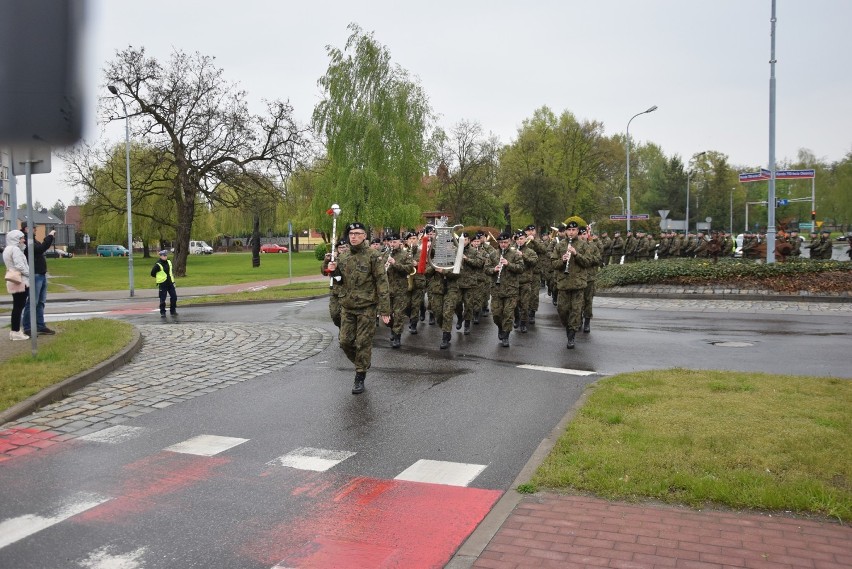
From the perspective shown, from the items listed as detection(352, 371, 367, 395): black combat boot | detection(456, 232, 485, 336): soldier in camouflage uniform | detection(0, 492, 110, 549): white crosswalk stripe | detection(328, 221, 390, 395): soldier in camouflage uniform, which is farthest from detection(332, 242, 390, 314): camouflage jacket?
detection(456, 232, 485, 336): soldier in camouflage uniform

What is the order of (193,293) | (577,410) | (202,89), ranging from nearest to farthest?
(577,410)
(193,293)
(202,89)

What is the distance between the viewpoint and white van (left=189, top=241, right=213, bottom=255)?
3720 inches

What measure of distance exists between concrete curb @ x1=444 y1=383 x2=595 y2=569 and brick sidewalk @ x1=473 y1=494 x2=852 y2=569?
50 millimetres

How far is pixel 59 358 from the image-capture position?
9.83m

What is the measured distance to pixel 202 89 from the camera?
3809 centimetres

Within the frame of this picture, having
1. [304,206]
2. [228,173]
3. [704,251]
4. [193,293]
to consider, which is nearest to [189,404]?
[193,293]

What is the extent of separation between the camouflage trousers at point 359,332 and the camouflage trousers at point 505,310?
394 cm

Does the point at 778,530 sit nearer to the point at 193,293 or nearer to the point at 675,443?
the point at 675,443

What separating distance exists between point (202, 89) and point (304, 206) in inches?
1044

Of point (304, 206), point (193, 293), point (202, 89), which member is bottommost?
point (193, 293)

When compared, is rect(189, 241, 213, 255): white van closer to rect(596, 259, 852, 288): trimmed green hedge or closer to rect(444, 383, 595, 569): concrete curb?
rect(596, 259, 852, 288): trimmed green hedge

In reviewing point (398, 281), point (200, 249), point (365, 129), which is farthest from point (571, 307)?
point (200, 249)

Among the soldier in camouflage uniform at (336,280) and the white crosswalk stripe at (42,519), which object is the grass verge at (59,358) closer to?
the white crosswalk stripe at (42,519)

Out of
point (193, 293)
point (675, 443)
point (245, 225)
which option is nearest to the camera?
point (675, 443)
